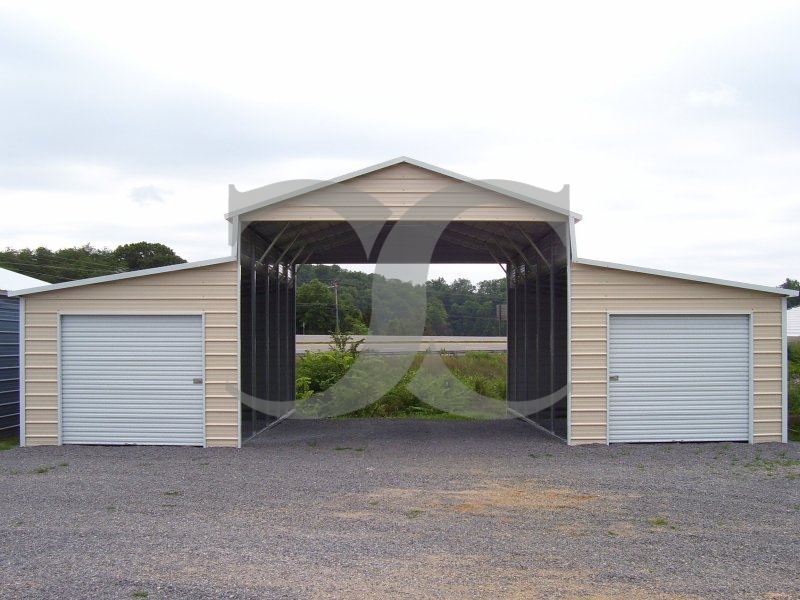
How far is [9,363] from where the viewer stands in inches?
526

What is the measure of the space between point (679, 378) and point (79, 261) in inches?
1662

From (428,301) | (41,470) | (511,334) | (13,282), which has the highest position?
(13,282)

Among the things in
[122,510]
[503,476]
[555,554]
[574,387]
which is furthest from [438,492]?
[574,387]

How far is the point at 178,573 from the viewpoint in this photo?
17.7 feet

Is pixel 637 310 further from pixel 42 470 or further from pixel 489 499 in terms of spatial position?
pixel 42 470

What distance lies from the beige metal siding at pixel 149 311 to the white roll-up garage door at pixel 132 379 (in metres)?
0.15

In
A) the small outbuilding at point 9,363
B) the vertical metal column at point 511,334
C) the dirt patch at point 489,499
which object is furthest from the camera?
the vertical metal column at point 511,334

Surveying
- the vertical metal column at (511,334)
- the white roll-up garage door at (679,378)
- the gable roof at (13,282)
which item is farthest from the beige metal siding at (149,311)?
the vertical metal column at (511,334)

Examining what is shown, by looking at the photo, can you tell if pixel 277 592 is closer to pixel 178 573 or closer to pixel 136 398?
pixel 178 573

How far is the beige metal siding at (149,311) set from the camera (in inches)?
450

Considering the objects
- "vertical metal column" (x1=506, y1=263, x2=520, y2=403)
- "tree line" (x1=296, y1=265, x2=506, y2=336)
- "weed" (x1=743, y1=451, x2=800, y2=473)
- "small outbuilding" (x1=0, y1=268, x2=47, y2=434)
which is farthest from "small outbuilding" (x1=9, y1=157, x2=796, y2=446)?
"tree line" (x1=296, y1=265, x2=506, y2=336)

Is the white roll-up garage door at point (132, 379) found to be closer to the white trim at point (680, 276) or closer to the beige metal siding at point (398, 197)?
the beige metal siding at point (398, 197)

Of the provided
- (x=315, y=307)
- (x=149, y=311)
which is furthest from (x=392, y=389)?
(x=315, y=307)

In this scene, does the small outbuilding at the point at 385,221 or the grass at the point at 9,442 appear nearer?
the small outbuilding at the point at 385,221
